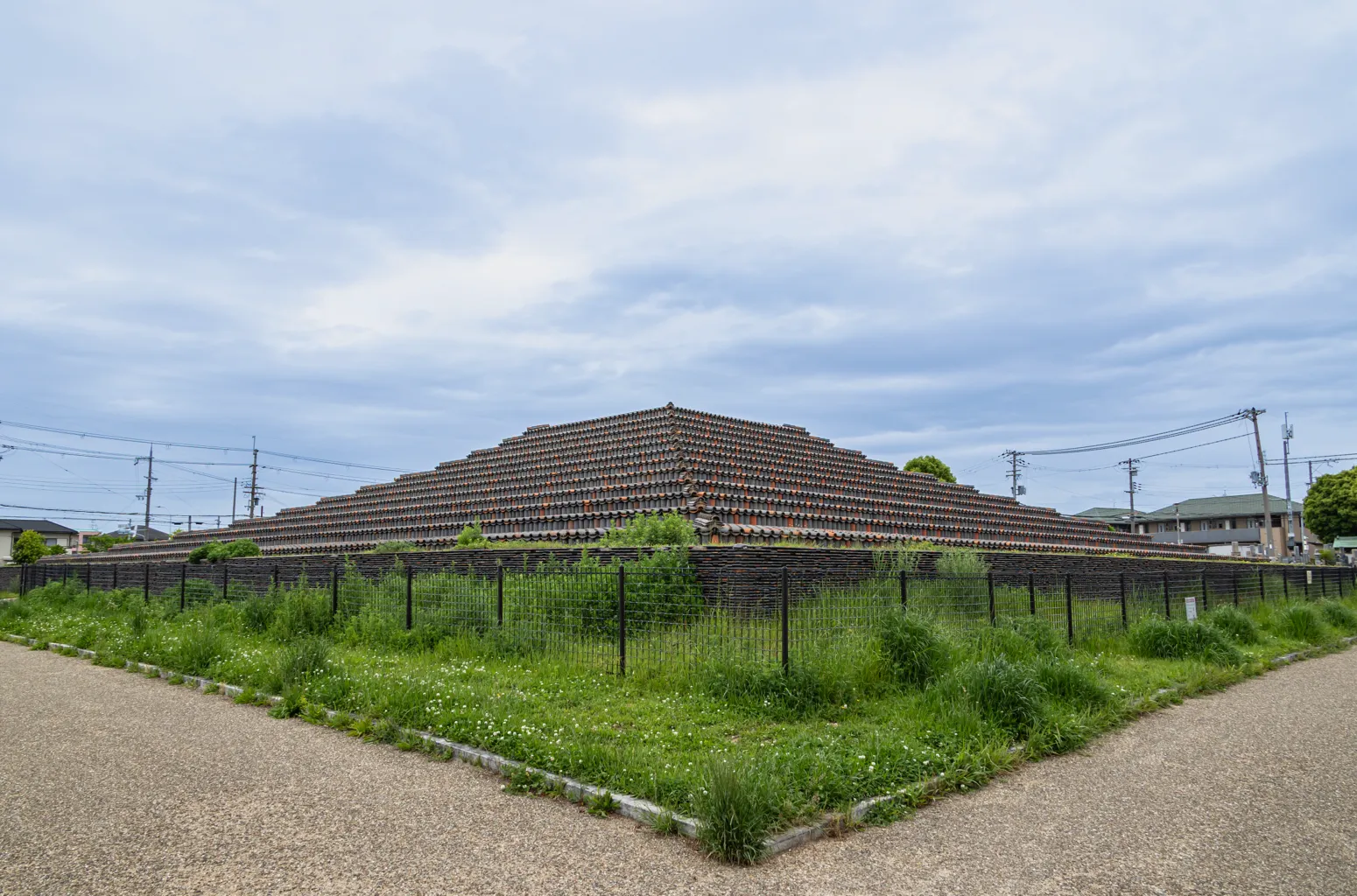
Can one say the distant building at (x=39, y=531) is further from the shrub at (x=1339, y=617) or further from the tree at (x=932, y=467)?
the shrub at (x=1339, y=617)

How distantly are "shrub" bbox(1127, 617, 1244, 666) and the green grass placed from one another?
0.04 m

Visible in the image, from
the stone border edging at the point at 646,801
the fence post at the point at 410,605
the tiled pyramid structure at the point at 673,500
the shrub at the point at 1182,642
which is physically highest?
the tiled pyramid structure at the point at 673,500

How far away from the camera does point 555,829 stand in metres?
5.06

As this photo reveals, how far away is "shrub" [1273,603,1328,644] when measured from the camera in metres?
15.7

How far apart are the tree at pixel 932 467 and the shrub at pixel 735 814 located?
39487mm

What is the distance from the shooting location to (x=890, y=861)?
4.58 meters

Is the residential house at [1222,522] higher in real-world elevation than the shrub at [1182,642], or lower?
higher

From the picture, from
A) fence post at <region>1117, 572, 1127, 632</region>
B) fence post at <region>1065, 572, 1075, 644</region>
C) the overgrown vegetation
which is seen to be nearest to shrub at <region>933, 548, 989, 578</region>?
fence post at <region>1065, 572, 1075, 644</region>

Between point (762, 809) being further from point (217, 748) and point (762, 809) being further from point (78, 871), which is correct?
point (217, 748)

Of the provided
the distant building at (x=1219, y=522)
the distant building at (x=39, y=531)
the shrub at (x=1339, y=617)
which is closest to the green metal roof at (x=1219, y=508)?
the distant building at (x=1219, y=522)

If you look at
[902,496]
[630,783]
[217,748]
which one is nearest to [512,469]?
[902,496]

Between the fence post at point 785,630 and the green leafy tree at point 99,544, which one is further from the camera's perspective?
the green leafy tree at point 99,544

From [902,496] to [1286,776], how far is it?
20023 mm

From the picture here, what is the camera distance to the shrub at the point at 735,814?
460 cm
